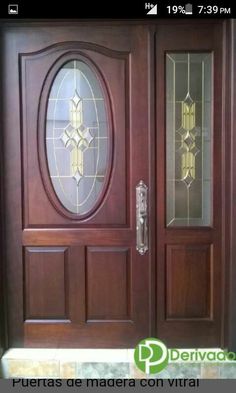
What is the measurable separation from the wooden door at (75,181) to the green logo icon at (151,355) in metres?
0.06

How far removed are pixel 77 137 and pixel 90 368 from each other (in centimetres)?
131

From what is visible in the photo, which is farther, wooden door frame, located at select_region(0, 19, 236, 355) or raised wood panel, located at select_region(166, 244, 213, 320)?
raised wood panel, located at select_region(166, 244, 213, 320)

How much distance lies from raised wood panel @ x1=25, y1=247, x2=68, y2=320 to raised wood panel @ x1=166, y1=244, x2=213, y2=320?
2.00 ft

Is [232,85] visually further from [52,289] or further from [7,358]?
[7,358]

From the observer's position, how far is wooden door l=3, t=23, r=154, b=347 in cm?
231

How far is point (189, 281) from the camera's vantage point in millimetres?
2369

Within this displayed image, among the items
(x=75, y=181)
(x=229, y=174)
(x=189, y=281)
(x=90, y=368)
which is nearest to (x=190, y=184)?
(x=229, y=174)

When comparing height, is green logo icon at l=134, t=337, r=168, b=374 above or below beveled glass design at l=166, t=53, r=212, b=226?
below

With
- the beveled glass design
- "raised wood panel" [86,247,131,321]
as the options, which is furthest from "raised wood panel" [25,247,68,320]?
the beveled glass design

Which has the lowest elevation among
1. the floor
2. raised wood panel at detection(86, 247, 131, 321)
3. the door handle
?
the floor

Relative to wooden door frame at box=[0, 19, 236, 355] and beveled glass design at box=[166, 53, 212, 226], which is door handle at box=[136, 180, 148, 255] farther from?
wooden door frame at box=[0, 19, 236, 355]

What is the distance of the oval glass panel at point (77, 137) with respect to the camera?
2.33 m

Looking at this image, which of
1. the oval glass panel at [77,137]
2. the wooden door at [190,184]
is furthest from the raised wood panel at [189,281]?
the oval glass panel at [77,137]

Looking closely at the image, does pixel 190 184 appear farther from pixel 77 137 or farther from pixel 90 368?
pixel 90 368
